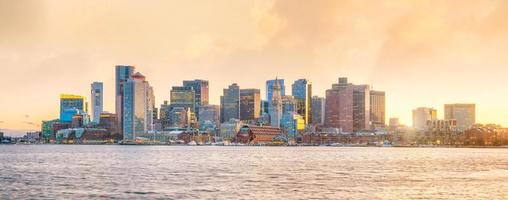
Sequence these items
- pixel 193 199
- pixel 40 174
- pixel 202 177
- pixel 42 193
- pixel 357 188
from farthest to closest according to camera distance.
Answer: pixel 40 174 → pixel 202 177 → pixel 357 188 → pixel 42 193 → pixel 193 199

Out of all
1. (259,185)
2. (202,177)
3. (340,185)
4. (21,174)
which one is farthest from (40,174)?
(340,185)

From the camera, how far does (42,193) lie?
82.1 metres

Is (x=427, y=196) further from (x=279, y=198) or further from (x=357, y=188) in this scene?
(x=279, y=198)

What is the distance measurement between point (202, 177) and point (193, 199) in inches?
1257

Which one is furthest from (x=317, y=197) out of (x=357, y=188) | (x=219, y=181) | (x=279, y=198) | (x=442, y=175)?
(x=442, y=175)

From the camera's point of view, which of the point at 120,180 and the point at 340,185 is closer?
the point at 340,185

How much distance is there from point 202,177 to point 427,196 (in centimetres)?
3927

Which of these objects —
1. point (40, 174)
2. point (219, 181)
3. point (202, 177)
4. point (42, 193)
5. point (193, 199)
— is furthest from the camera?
point (40, 174)

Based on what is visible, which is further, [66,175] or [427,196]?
[66,175]

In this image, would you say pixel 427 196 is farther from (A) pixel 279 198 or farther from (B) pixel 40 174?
(B) pixel 40 174

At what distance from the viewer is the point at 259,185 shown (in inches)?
3634

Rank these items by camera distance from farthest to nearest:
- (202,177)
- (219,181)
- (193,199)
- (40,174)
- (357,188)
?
1. (40,174)
2. (202,177)
3. (219,181)
4. (357,188)
5. (193,199)

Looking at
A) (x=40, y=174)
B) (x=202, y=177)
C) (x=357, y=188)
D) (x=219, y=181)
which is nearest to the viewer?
(x=357, y=188)

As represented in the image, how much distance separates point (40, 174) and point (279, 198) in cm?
5555
